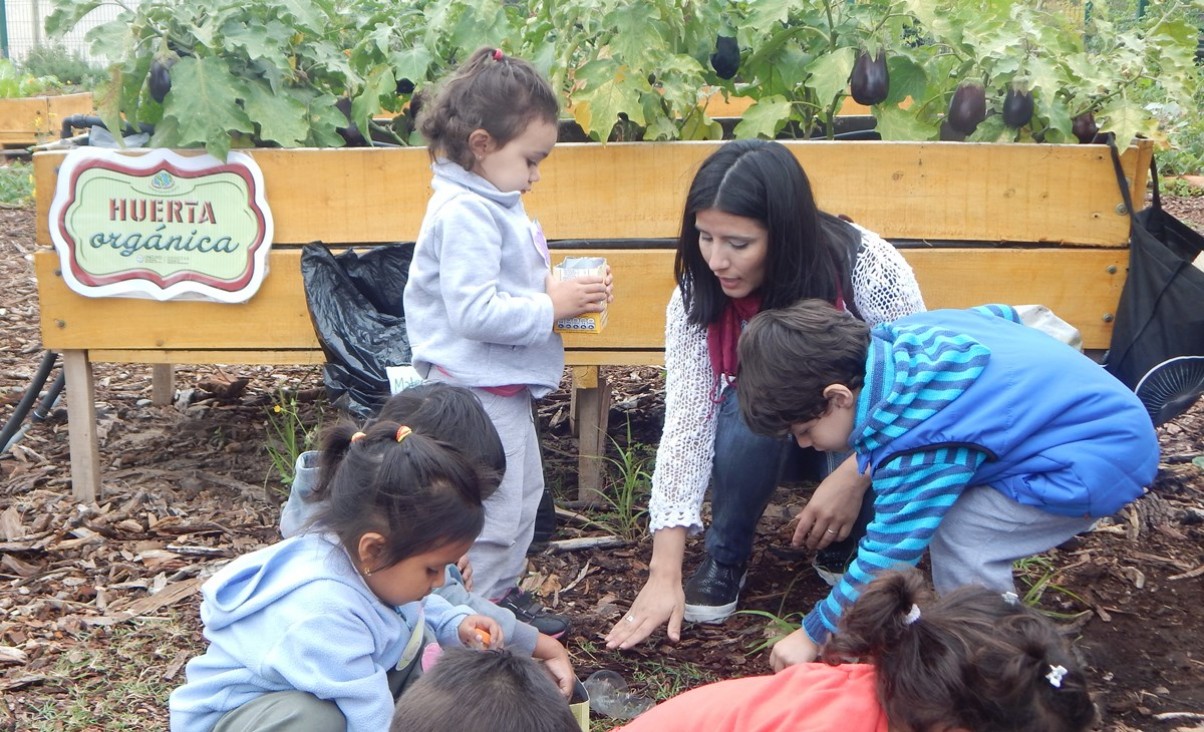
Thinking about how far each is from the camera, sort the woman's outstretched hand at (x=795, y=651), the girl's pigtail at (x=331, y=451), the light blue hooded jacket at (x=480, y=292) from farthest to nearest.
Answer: the light blue hooded jacket at (x=480, y=292) < the woman's outstretched hand at (x=795, y=651) < the girl's pigtail at (x=331, y=451)

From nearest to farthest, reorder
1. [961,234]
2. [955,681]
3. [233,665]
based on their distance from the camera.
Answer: [955,681]
[233,665]
[961,234]

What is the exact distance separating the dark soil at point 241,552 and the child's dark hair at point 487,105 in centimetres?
121

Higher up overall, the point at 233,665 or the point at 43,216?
the point at 43,216

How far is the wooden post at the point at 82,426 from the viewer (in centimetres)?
355

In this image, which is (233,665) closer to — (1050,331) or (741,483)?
(741,483)

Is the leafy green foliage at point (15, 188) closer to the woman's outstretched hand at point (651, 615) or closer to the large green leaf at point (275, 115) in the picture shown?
the large green leaf at point (275, 115)

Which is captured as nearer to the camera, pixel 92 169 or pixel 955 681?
pixel 955 681

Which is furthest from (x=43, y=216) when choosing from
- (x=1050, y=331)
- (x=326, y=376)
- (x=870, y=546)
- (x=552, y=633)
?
(x=1050, y=331)

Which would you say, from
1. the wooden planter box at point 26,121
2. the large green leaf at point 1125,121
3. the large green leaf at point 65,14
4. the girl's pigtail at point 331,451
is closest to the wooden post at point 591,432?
the girl's pigtail at point 331,451

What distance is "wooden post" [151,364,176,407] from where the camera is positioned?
4488mm

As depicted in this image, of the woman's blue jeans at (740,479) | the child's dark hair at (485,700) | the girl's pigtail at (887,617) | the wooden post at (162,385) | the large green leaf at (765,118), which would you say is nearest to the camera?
the child's dark hair at (485,700)

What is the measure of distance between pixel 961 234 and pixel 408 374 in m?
1.54

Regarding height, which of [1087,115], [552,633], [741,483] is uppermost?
[1087,115]

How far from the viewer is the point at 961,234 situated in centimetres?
328
